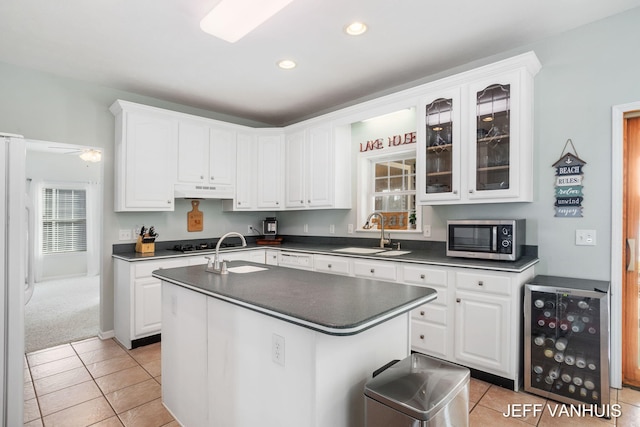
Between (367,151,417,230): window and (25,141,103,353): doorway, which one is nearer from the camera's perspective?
(367,151,417,230): window

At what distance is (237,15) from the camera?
188 cm

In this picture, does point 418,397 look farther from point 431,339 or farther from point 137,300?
point 137,300

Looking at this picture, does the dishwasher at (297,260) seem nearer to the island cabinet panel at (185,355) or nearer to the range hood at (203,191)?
the range hood at (203,191)

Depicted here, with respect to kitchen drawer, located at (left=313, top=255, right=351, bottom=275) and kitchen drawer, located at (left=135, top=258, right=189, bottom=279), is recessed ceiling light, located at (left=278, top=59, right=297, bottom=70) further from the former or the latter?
kitchen drawer, located at (left=135, top=258, right=189, bottom=279)

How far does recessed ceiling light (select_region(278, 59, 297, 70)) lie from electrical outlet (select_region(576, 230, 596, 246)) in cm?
282

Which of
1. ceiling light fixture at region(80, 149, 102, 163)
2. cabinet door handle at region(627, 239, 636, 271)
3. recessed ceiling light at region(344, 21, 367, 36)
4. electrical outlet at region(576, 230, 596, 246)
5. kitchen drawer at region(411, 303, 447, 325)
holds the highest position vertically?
recessed ceiling light at region(344, 21, 367, 36)

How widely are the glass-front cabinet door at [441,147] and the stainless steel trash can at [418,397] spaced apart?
1.88 m

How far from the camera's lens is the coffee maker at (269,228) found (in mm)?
4941

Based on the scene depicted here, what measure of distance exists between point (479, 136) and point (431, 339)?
1.76 meters

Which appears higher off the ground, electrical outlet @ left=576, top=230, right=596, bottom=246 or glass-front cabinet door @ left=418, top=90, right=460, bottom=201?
glass-front cabinet door @ left=418, top=90, right=460, bottom=201

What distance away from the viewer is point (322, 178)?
4.16 metres

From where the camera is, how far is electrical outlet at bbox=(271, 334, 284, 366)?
144 cm

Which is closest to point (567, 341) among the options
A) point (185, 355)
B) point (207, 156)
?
point (185, 355)

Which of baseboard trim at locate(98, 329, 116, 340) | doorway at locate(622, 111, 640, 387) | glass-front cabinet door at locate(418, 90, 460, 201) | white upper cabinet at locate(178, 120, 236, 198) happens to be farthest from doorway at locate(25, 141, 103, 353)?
doorway at locate(622, 111, 640, 387)
